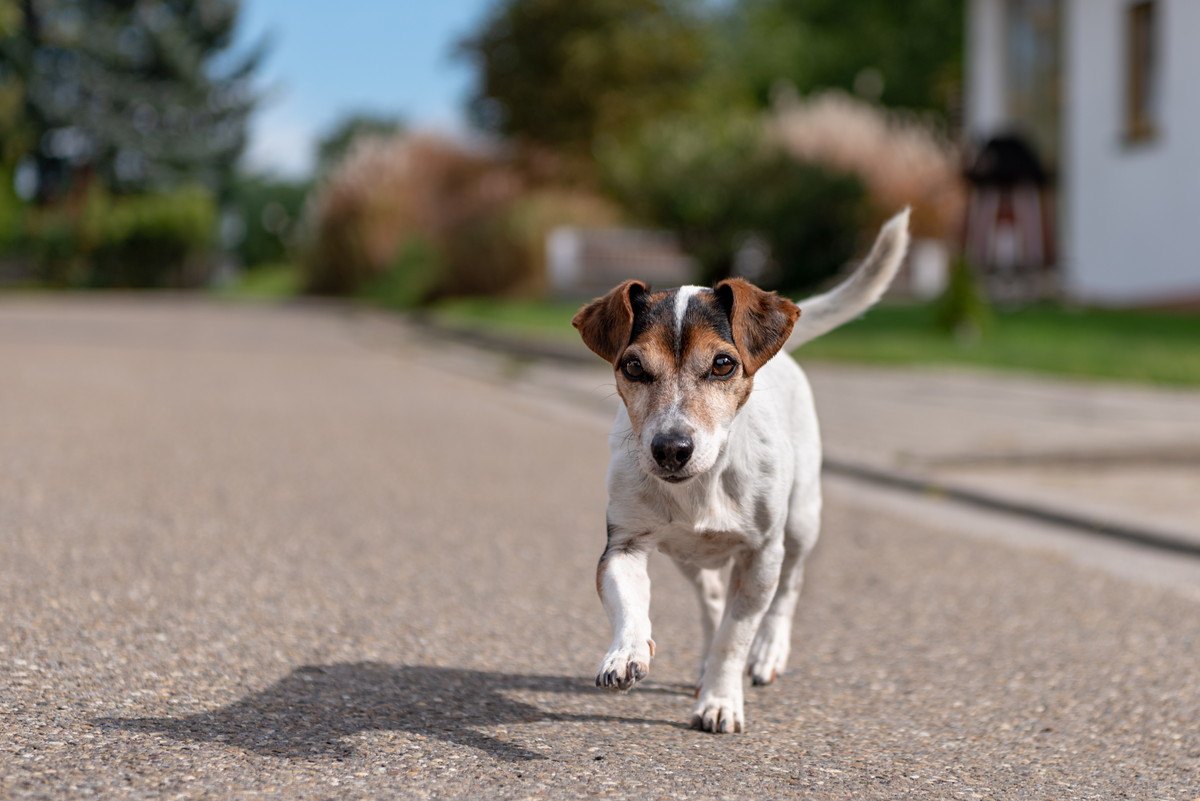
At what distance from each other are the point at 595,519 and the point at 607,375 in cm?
669

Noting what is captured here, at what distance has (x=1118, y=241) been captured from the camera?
785 inches

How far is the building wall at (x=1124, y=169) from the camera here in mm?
18516

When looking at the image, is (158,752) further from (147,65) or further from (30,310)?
(147,65)


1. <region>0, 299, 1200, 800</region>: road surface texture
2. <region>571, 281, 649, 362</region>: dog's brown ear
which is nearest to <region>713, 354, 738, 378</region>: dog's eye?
<region>571, 281, 649, 362</region>: dog's brown ear

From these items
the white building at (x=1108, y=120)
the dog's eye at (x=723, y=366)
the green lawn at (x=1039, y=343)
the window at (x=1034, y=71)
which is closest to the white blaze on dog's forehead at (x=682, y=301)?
the dog's eye at (x=723, y=366)

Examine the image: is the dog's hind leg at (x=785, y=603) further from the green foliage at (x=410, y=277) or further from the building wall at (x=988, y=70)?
the green foliage at (x=410, y=277)

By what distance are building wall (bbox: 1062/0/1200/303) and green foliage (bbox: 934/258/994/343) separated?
4607 mm

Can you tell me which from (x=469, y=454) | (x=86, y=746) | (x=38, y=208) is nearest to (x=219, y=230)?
(x=38, y=208)

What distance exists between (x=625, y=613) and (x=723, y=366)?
61cm

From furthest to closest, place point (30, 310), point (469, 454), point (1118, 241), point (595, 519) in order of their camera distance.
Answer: point (30, 310)
point (1118, 241)
point (469, 454)
point (595, 519)

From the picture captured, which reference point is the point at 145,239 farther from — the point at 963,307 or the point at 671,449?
the point at 671,449

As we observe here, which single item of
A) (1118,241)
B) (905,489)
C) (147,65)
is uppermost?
(147,65)

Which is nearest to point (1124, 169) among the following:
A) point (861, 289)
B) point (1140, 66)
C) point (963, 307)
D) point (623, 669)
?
point (1140, 66)

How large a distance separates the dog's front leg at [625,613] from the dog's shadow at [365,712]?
0.35 metres
